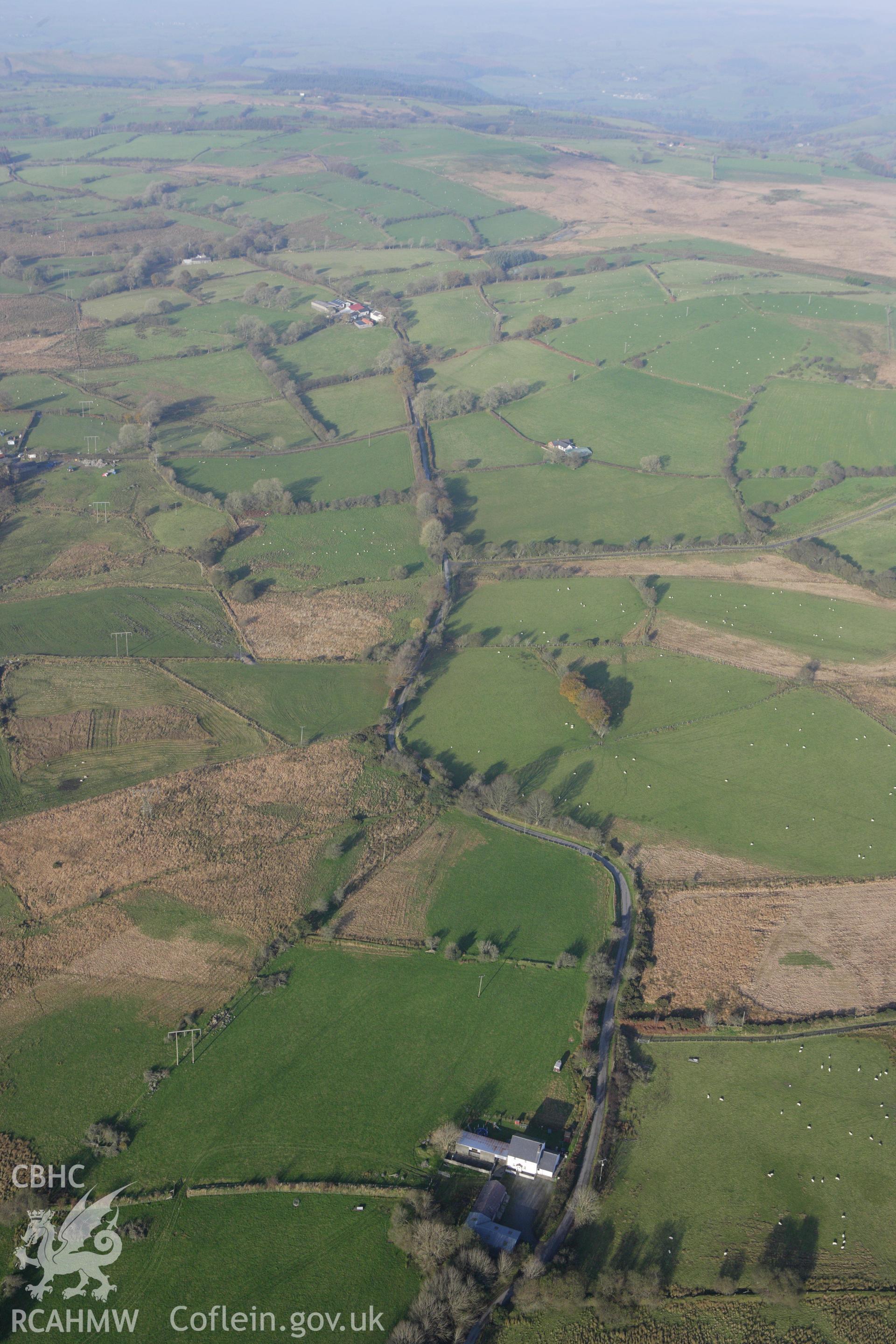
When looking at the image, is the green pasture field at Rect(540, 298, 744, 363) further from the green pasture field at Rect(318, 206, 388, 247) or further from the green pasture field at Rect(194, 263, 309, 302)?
the green pasture field at Rect(318, 206, 388, 247)

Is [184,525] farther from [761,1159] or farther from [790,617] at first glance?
[761,1159]

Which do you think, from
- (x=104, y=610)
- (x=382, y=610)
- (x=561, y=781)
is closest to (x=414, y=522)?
(x=382, y=610)

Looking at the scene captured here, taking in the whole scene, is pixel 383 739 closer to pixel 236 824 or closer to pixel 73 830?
pixel 236 824

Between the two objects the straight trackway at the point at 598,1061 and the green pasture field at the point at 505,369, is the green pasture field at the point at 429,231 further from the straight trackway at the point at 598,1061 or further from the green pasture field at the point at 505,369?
the straight trackway at the point at 598,1061

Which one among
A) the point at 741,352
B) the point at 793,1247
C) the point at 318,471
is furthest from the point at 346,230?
the point at 793,1247

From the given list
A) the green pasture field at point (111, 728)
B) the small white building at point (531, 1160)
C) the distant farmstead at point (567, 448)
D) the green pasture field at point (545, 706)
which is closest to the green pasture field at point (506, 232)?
the distant farmstead at point (567, 448)

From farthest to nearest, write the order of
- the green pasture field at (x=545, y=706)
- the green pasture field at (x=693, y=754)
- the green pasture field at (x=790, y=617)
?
1. the green pasture field at (x=790, y=617)
2. the green pasture field at (x=545, y=706)
3. the green pasture field at (x=693, y=754)

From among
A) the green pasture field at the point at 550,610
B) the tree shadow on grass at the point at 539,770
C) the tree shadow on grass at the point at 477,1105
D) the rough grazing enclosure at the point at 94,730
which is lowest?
the tree shadow on grass at the point at 477,1105
